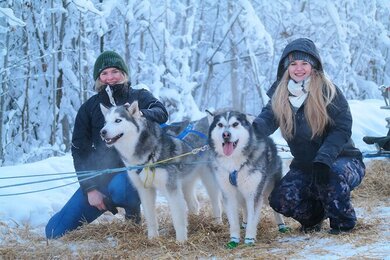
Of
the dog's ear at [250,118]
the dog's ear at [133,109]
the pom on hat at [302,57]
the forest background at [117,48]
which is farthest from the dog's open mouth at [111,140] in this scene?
the forest background at [117,48]

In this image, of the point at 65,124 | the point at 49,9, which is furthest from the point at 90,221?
the point at 65,124

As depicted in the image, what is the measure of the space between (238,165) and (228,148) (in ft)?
0.41

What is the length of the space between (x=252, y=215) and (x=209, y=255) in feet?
1.24

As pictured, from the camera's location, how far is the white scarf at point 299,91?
3.07m

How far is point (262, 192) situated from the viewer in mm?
3010

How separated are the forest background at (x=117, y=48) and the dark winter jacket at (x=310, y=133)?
3.00 m

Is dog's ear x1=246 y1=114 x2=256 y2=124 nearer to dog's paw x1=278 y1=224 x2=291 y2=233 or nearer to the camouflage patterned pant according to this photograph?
the camouflage patterned pant

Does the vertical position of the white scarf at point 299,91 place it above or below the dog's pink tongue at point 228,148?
above

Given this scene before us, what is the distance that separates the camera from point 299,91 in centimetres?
308

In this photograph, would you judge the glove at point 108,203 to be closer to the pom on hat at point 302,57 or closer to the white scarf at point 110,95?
the white scarf at point 110,95

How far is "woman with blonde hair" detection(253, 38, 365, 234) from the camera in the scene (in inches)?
116

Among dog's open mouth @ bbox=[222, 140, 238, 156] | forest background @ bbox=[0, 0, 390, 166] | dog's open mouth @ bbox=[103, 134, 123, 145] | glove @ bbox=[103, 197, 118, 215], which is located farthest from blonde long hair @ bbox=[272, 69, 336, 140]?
forest background @ bbox=[0, 0, 390, 166]

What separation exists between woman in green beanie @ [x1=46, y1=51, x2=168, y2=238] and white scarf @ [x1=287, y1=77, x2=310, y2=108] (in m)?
0.95

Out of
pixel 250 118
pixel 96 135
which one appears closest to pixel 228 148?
pixel 250 118
